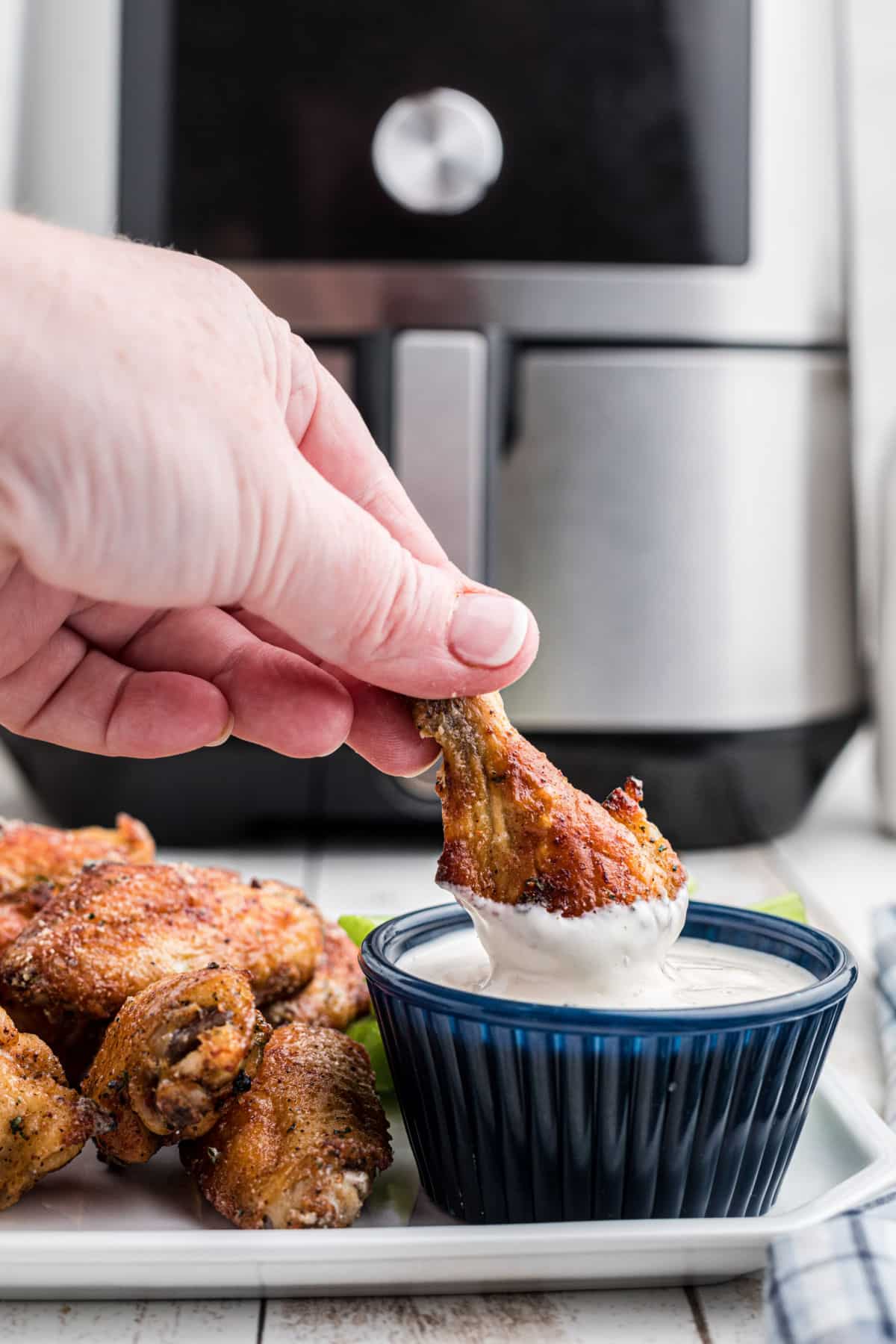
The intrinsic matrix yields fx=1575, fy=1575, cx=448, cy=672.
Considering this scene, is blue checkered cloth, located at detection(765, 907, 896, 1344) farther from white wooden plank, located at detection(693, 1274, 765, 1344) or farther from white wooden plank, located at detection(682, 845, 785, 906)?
white wooden plank, located at detection(682, 845, 785, 906)

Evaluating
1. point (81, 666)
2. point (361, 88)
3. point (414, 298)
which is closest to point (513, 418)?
point (414, 298)

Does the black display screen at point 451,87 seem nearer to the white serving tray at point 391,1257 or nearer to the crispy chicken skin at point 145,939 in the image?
the crispy chicken skin at point 145,939

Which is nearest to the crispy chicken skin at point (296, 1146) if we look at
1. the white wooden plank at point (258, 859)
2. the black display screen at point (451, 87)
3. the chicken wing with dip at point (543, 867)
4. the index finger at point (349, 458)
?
the chicken wing with dip at point (543, 867)

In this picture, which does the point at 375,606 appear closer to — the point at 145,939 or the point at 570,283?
the point at 145,939

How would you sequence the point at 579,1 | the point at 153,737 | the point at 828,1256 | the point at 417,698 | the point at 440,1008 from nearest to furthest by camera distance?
the point at 828,1256 → the point at 440,1008 → the point at 417,698 → the point at 153,737 → the point at 579,1

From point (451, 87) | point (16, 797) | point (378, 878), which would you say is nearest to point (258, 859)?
point (378, 878)

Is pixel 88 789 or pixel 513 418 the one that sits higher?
pixel 513 418

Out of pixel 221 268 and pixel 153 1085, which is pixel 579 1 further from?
pixel 153 1085

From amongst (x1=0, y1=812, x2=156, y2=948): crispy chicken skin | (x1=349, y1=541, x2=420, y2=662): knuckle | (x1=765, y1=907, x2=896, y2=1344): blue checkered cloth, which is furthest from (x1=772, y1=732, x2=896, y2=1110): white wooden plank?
(x1=0, y1=812, x2=156, y2=948): crispy chicken skin
